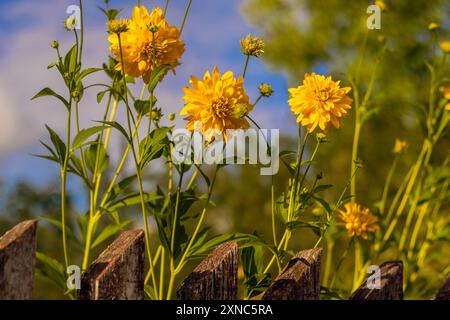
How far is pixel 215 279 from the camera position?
1750 mm

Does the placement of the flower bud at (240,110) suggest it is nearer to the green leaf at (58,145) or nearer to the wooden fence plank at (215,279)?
the wooden fence plank at (215,279)

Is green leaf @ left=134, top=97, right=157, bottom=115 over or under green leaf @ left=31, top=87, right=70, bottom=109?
under

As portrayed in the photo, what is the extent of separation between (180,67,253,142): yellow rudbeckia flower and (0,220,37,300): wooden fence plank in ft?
1.94

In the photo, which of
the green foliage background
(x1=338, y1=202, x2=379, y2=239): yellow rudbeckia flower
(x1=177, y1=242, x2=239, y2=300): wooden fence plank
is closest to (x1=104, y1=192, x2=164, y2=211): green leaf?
(x1=177, y1=242, x2=239, y2=300): wooden fence plank

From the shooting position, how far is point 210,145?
205 centimetres

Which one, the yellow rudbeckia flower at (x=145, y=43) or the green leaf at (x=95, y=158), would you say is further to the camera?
the green leaf at (x=95, y=158)

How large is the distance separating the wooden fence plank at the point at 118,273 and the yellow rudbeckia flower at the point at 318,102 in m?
0.64

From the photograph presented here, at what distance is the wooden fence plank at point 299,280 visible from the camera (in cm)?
177

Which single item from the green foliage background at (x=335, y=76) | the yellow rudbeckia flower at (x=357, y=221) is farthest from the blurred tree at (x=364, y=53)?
the yellow rudbeckia flower at (x=357, y=221)

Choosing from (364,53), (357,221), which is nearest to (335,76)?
(364,53)

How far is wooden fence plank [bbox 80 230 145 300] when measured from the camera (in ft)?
5.38

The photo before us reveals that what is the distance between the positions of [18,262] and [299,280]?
0.72 meters

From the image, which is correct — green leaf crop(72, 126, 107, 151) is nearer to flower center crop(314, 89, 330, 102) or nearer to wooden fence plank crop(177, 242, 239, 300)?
wooden fence plank crop(177, 242, 239, 300)

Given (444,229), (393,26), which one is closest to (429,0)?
(393,26)
